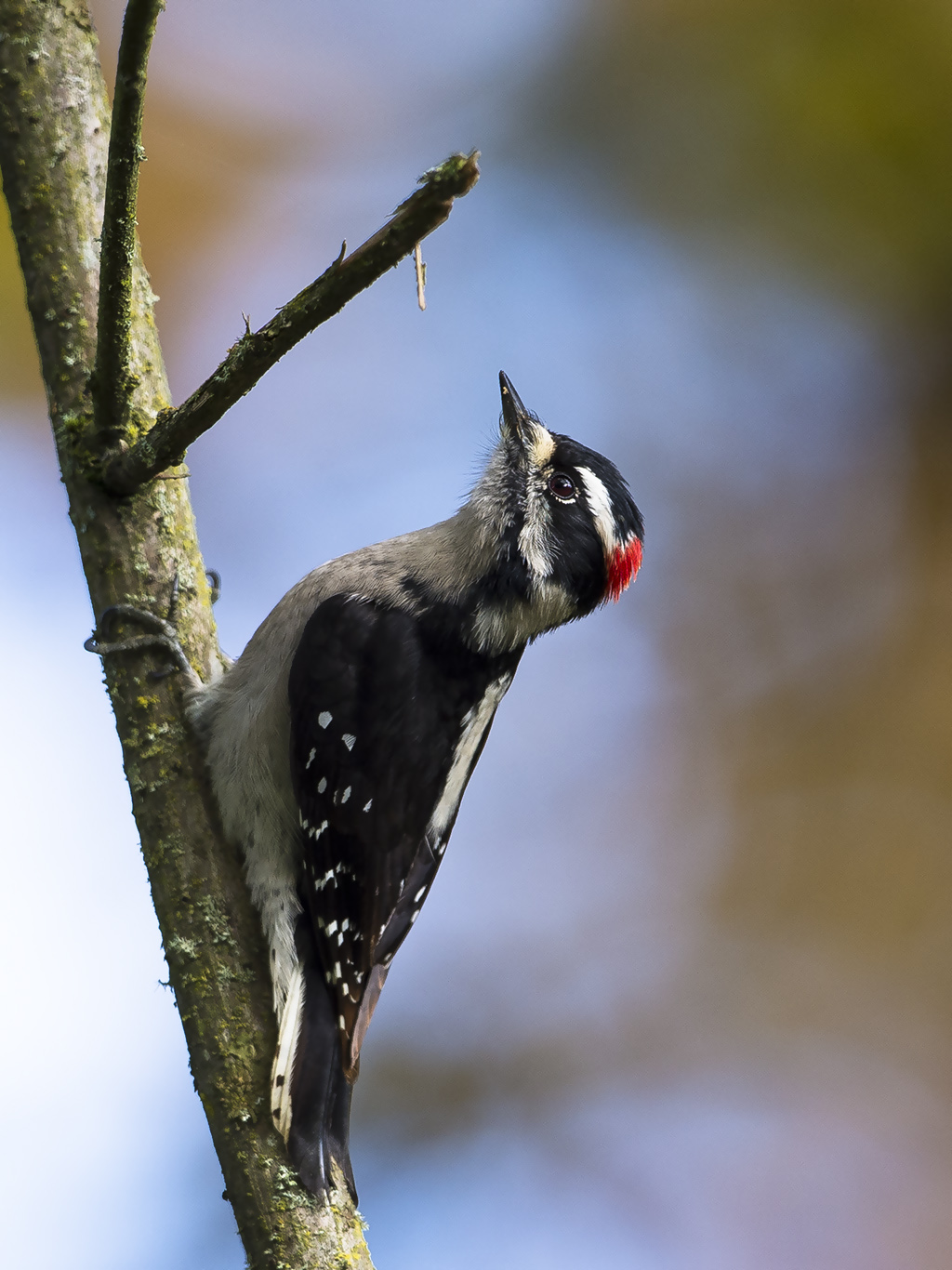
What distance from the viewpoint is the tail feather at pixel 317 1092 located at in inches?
77.3

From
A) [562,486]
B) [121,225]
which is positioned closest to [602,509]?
[562,486]

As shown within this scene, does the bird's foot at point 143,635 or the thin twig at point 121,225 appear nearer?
the thin twig at point 121,225

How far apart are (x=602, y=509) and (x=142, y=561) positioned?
3.74ft

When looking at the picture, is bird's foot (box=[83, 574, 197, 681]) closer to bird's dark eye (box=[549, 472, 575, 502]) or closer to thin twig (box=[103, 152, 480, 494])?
thin twig (box=[103, 152, 480, 494])

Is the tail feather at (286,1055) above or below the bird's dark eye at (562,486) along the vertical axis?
below

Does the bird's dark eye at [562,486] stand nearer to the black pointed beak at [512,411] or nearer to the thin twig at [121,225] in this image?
A: the black pointed beak at [512,411]

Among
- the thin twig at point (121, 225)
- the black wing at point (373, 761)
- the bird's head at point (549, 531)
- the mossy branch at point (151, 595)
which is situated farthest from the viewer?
the bird's head at point (549, 531)

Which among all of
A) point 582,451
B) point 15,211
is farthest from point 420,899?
point 15,211

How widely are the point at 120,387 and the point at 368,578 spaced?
0.84 metres

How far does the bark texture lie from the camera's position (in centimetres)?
203

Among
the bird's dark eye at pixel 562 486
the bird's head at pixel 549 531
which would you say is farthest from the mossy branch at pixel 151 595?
the bird's dark eye at pixel 562 486

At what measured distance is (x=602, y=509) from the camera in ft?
9.21

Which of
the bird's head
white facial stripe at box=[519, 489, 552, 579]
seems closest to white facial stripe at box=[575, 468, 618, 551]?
the bird's head

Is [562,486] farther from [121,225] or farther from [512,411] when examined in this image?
[121,225]
